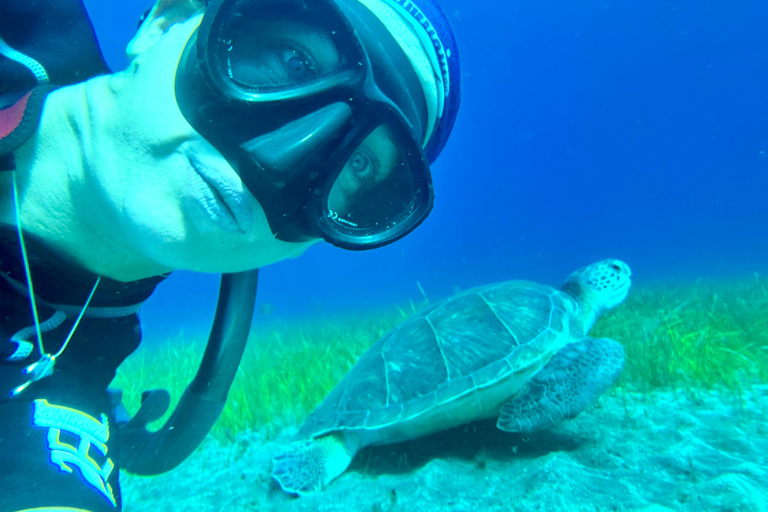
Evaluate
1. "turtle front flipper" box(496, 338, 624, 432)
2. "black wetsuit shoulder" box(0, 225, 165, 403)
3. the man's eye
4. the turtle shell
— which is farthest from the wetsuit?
"turtle front flipper" box(496, 338, 624, 432)

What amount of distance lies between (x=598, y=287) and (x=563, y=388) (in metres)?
1.96

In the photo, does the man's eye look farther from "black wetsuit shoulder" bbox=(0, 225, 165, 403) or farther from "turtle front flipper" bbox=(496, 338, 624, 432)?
"turtle front flipper" bbox=(496, 338, 624, 432)

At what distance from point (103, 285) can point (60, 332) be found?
0.22m

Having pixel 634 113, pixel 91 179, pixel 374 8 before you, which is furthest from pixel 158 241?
pixel 634 113

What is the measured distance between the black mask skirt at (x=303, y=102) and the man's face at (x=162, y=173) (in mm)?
47

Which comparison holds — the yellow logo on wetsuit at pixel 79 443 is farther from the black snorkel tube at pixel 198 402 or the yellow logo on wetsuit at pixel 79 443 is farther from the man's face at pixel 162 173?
the black snorkel tube at pixel 198 402

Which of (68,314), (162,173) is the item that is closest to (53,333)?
(68,314)

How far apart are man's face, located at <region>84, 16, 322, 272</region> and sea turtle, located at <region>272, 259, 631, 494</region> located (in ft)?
5.73

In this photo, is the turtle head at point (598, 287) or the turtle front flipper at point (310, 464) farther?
the turtle head at point (598, 287)

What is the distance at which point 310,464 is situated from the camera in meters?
2.21

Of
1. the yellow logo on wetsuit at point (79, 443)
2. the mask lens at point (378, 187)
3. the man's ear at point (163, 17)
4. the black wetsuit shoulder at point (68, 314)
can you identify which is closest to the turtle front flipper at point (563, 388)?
the mask lens at point (378, 187)

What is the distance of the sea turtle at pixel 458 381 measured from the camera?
2.22m

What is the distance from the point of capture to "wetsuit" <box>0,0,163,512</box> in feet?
2.63

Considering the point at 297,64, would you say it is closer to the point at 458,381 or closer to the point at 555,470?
the point at 458,381
